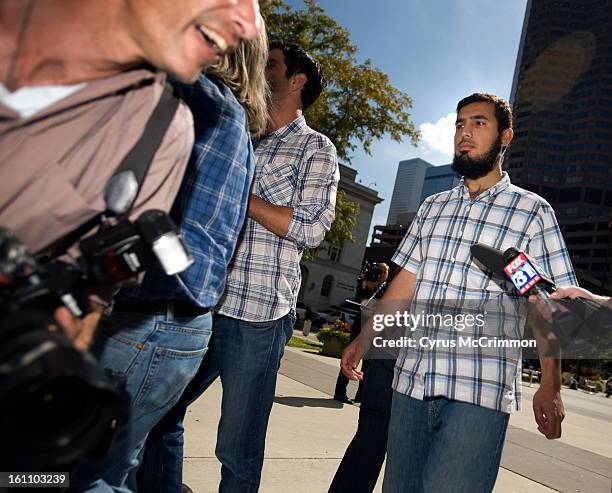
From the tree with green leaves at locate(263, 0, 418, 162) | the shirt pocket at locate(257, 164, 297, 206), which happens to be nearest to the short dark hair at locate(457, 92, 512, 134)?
the shirt pocket at locate(257, 164, 297, 206)

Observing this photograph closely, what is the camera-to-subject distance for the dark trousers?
2898 millimetres

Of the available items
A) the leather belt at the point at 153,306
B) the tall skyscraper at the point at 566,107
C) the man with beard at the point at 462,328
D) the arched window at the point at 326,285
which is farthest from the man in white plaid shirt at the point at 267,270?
the tall skyscraper at the point at 566,107

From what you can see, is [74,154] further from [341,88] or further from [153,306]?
[341,88]

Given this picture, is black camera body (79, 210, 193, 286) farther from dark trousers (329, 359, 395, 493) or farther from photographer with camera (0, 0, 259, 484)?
dark trousers (329, 359, 395, 493)

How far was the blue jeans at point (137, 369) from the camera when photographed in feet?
4.87

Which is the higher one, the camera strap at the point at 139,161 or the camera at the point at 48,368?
the camera strap at the point at 139,161

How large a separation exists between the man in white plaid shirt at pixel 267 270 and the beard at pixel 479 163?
2.35 feet

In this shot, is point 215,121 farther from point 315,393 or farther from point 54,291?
point 315,393

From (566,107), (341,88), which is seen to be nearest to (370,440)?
(341,88)

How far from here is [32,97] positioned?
3.25 feet

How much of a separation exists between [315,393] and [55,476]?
6150 millimetres

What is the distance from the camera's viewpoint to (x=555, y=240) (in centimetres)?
242

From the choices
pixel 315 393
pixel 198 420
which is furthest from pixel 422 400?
pixel 315 393

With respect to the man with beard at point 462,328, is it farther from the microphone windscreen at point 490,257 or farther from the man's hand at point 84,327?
the man's hand at point 84,327
